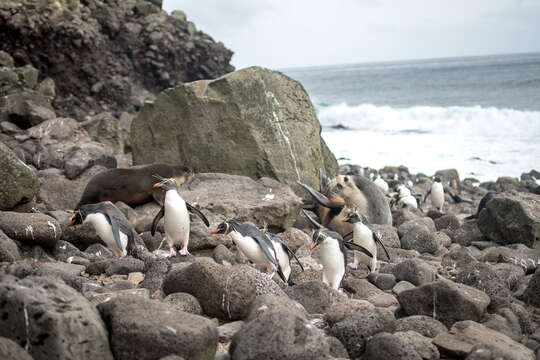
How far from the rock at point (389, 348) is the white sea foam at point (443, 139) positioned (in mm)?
14151

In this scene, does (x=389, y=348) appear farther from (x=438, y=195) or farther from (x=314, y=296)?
(x=438, y=195)

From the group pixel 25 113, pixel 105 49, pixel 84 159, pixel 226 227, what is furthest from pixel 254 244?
pixel 105 49

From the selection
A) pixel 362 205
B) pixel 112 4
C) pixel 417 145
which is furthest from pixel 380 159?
pixel 112 4

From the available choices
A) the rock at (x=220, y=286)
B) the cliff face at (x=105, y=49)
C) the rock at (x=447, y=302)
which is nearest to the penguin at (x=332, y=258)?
the rock at (x=447, y=302)

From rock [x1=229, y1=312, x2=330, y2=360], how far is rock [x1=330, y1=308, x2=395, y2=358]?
480 millimetres

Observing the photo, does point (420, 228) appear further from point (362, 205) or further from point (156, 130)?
point (156, 130)

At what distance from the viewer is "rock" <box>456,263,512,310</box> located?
399cm

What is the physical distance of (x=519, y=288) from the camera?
184 inches

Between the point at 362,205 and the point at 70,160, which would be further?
the point at 70,160

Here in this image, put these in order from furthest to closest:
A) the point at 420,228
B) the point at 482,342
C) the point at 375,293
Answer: the point at 420,228 → the point at 375,293 → the point at 482,342

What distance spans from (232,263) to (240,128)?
2.86 meters

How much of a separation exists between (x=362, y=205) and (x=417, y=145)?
51.1ft

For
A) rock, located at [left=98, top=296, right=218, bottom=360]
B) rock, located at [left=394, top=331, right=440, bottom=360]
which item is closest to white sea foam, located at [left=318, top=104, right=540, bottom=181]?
rock, located at [left=394, top=331, right=440, bottom=360]

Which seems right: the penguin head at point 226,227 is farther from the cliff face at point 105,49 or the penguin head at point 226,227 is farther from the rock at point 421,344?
the cliff face at point 105,49
